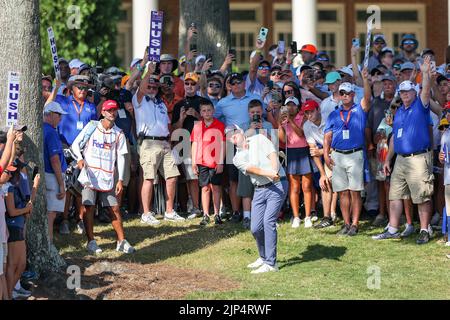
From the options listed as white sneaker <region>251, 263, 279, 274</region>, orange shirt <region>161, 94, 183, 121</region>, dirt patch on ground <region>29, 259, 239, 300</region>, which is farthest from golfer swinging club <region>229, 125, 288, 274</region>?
orange shirt <region>161, 94, 183, 121</region>

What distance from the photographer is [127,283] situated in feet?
35.6

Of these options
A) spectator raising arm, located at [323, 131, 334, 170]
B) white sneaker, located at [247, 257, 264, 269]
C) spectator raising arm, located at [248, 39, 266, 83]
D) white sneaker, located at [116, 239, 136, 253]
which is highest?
spectator raising arm, located at [248, 39, 266, 83]

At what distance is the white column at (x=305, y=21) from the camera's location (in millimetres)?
23172

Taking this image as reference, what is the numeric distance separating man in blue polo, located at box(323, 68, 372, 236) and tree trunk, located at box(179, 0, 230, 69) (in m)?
3.49

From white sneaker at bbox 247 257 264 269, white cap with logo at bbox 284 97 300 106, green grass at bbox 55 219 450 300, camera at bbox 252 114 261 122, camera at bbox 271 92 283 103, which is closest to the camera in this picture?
green grass at bbox 55 219 450 300

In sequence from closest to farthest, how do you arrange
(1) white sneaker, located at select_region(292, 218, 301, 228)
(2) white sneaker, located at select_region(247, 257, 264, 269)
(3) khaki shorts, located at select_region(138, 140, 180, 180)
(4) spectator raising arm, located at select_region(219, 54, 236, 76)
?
(2) white sneaker, located at select_region(247, 257, 264, 269), (1) white sneaker, located at select_region(292, 218, 301, 228), (3) khaki shorts, located at select_region(138, 140, 180, 180), (4) spectator raising arm, located at select_region(219, 54, 236, 76)

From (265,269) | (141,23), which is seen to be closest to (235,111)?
(265,269)

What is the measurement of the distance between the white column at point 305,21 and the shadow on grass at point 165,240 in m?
10.0

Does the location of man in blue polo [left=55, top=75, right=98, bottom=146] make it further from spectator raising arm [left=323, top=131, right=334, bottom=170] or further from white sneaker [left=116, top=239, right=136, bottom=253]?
spectator raising arm [left=323, top=131, right=334, bottom=170]

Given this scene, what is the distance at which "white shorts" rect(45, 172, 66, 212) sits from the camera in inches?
489

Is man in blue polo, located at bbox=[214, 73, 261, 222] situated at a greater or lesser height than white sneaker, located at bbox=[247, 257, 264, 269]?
greater

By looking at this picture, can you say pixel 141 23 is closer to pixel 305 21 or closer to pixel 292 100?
pixel 305 21
